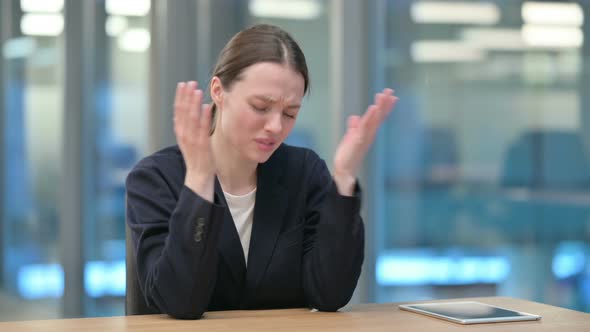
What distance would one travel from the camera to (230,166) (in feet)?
7.35

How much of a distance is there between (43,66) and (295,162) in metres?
3.39

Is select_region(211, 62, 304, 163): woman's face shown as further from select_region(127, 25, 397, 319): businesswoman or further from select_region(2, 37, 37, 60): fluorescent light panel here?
select_region(2, 37, 37, 60): fluorescent light panel

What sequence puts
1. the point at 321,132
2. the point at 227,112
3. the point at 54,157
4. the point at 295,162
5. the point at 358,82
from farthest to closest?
the point at 54,157
the point at 321,132
the point at 358,82
the point at 295,162
the point at 227,112

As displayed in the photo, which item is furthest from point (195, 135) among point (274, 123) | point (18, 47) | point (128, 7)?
point (18, 47)

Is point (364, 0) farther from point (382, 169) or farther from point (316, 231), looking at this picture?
point (316, 231)

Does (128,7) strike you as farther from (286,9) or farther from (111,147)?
(286,9)

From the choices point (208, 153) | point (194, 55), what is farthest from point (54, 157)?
point (208, 153)

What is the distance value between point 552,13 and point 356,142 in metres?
2.59

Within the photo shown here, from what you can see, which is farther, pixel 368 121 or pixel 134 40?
pixel 134 40

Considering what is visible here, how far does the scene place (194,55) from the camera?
13.9ft

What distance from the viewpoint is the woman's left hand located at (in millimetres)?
2027

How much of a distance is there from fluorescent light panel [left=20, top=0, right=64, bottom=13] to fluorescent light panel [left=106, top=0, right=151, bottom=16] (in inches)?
11.8

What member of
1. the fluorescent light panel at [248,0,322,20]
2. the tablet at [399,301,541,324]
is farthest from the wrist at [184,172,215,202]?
the fluorescent light panel at [248,0,322,20]

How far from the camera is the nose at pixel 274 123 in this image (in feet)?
6.72
